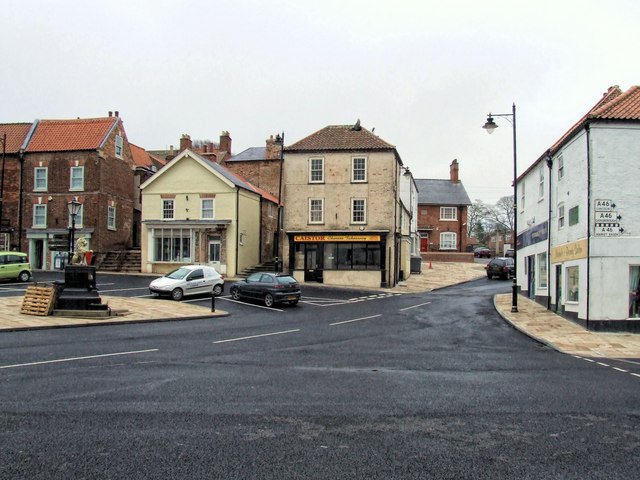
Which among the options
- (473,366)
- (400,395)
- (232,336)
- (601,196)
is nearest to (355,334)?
(232,336)

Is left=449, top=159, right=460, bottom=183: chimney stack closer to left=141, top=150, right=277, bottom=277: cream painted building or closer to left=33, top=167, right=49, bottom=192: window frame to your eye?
left=141, top=150, right=277, bottom=277: cream painted building

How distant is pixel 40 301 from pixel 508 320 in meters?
18.0

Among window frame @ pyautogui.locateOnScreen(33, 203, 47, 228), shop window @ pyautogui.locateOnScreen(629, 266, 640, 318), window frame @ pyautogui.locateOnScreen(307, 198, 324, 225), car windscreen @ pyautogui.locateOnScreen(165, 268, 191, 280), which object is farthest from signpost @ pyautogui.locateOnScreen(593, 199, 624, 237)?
window frame @ pyautogui.locateOnScreen(33, 203, 47, 228)

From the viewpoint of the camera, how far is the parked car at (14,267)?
32.5 metres

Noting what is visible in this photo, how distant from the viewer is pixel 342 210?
128 ft

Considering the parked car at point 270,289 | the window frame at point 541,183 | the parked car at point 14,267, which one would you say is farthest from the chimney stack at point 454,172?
the parked car at point 14,267

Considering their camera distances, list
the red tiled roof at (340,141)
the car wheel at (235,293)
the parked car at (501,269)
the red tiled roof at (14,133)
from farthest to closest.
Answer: the parked car at (501,269) → the red tiled roof at (14,133) → the red tiled roof at (340,141) → the car wheel at (235,293)

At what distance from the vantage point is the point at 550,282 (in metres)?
25.2

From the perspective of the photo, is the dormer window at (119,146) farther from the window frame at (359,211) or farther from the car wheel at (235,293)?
the car wheel at (235,293)

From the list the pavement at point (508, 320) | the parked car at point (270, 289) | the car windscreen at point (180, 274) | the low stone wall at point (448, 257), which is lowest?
the pavement at point (508, 320)

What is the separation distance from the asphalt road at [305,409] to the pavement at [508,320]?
1.38 metres

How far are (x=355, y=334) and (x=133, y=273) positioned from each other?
2685 centimetres

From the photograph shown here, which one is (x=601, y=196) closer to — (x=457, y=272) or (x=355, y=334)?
(x=355, y=334)

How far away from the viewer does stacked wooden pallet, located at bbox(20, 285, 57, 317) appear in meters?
19.8
